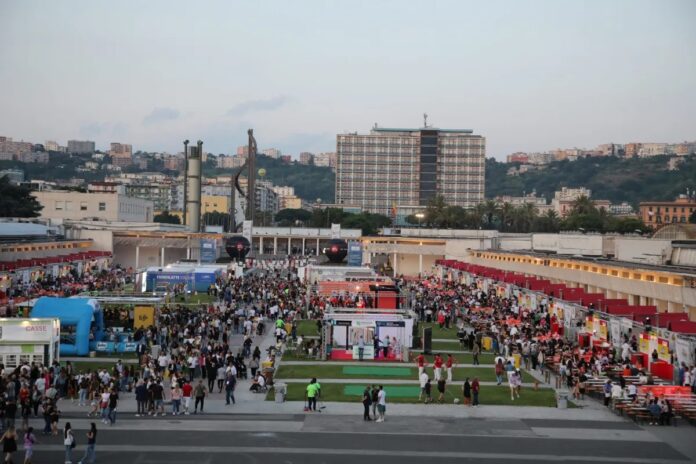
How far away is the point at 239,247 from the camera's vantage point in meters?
79.3

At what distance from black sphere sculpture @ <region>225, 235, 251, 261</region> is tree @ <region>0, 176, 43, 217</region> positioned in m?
35.8

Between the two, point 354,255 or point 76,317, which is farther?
point 354,255

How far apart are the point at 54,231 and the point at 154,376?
62878mm

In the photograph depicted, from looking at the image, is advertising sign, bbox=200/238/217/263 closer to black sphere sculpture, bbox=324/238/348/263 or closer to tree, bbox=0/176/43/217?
black sphere sculpture, bbox=324/238/348/263

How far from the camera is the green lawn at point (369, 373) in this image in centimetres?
2755

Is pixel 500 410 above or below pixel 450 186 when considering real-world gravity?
below

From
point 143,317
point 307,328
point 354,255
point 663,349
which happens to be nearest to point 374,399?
point 663,349

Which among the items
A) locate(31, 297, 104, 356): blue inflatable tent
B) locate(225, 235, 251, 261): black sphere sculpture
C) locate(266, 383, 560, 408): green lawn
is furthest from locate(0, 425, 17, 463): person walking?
locate(225, 235, 251, 261): black sphere sculpture

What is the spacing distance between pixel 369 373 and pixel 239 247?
52236 millimetres

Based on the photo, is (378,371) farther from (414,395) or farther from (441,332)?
(441,332)

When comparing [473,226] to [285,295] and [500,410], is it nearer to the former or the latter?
[285,295]

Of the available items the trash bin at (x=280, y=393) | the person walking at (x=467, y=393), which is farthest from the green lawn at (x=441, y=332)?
the trash bin at (x=280, y=393)

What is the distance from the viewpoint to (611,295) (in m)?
41.9

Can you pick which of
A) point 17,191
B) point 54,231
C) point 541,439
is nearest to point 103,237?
point 54,231
